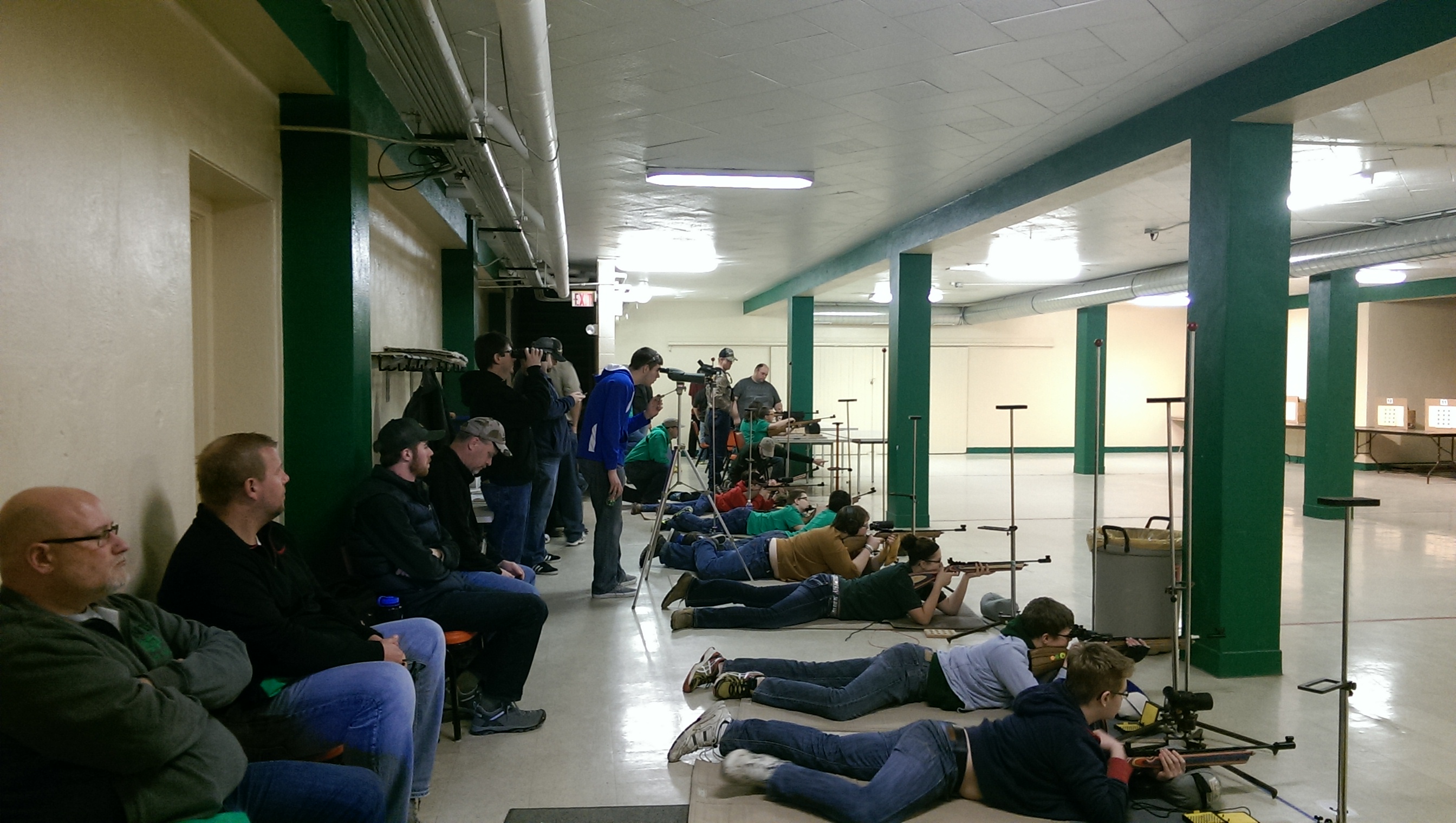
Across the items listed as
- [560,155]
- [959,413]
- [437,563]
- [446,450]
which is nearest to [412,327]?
[560,155]

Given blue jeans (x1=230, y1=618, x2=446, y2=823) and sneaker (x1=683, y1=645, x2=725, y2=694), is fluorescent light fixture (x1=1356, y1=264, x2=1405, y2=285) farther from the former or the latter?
blue jeans (x1=230, y1=618, x2=446, y2=823)

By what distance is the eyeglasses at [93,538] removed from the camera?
5.28ft

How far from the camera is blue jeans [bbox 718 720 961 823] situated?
8.08 ft

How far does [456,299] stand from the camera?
8281mm

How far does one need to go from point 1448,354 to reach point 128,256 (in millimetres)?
17264

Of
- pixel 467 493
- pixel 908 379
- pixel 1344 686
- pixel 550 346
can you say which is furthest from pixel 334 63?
pixel 908 379

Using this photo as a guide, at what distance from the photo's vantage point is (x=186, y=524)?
2.76 metres

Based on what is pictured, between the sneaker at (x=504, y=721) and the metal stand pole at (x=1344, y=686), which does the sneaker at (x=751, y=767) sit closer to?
the sneaker at (x=504, y=721)

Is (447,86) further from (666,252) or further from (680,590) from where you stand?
(666,252)

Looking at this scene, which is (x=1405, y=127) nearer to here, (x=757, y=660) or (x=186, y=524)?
(x=757, y=660)

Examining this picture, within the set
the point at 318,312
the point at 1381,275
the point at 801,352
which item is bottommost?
the point at 318,312

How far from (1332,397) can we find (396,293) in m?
9.26

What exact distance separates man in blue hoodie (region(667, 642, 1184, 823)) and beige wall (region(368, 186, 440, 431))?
134 inches

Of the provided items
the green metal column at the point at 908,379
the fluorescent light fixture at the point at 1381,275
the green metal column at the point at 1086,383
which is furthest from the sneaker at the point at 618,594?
the green metal column at the point at 1086,383
